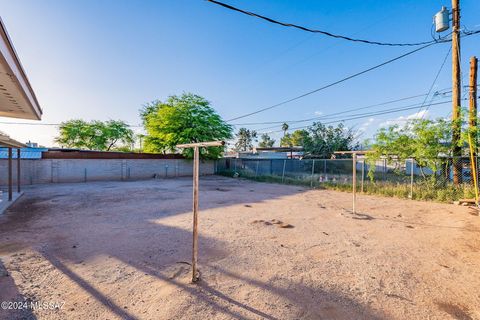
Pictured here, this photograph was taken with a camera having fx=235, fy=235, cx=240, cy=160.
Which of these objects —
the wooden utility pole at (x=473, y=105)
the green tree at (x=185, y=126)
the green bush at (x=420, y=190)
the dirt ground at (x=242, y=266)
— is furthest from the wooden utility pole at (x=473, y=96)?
the green tree at (x=185, y=126)

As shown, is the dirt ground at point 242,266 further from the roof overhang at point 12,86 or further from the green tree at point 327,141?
the green tree at point 327,141

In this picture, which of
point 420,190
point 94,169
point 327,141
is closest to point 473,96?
point 420,190

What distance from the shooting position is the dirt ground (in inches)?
98.4

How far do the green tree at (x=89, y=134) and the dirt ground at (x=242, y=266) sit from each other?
26.8 metres

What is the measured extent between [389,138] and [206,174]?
51.1 feet

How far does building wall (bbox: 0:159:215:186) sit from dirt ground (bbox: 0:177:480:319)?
1059cm

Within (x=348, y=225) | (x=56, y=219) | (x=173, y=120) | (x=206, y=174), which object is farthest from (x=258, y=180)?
(x=56, y=219)

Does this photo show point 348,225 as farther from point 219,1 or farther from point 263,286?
point 219,1

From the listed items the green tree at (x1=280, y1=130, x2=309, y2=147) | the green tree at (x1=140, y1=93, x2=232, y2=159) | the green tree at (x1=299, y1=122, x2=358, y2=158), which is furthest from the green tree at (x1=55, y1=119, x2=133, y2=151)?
the green tree at (x1=280, y1=130, x2=309, y2=147)

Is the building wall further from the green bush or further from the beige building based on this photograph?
the green bush

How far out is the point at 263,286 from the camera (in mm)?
2918

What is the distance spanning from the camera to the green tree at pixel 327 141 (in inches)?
763

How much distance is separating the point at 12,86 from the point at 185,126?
14962 mm

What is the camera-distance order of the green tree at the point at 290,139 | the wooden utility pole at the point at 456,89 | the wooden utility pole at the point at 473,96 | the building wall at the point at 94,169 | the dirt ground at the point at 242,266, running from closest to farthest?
the dirt ground at the point at 242,266 < the wooden utility pole at the point at 473,96 < the wooden utility pole at the point at 456,89 < the building wall at the point at 94,169 < the green tree at the point at 290,139
